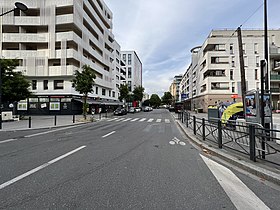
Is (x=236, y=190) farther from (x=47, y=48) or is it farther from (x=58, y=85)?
(x=47, y=48)

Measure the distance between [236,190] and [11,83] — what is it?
22104 millimetres

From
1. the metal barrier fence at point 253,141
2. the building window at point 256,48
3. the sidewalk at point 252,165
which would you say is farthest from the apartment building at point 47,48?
the building window at point 256,48

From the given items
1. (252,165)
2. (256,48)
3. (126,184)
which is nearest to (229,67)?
(256,48)

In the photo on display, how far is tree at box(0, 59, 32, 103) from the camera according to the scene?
18.1 metres

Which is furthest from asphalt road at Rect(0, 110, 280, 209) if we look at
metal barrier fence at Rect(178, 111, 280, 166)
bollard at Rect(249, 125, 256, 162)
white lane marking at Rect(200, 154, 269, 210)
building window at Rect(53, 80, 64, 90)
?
building window at Rect(53, 80, 64, 90)

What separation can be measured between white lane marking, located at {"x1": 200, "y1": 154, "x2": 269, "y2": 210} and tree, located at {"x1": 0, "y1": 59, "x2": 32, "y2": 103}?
20.9 metres

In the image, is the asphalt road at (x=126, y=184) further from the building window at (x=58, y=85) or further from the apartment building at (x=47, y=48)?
the building window at (x=58, y=85)

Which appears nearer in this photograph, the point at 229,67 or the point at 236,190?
the point at 236,190

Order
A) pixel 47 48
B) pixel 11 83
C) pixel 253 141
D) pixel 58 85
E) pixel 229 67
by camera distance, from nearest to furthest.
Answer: pixel 253 141 → pixel 11 83 → pixel 58 85 → pixel 47 48 → pixel 229 67

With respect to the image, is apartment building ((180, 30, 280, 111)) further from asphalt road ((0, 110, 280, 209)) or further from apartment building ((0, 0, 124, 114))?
asphalt road ((0, 110, 280, 209))

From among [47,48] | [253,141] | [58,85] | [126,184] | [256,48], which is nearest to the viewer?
[126,184]

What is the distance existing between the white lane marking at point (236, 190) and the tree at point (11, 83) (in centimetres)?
2088

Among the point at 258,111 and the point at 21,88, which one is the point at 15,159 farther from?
the point at 21,88

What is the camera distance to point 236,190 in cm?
343
